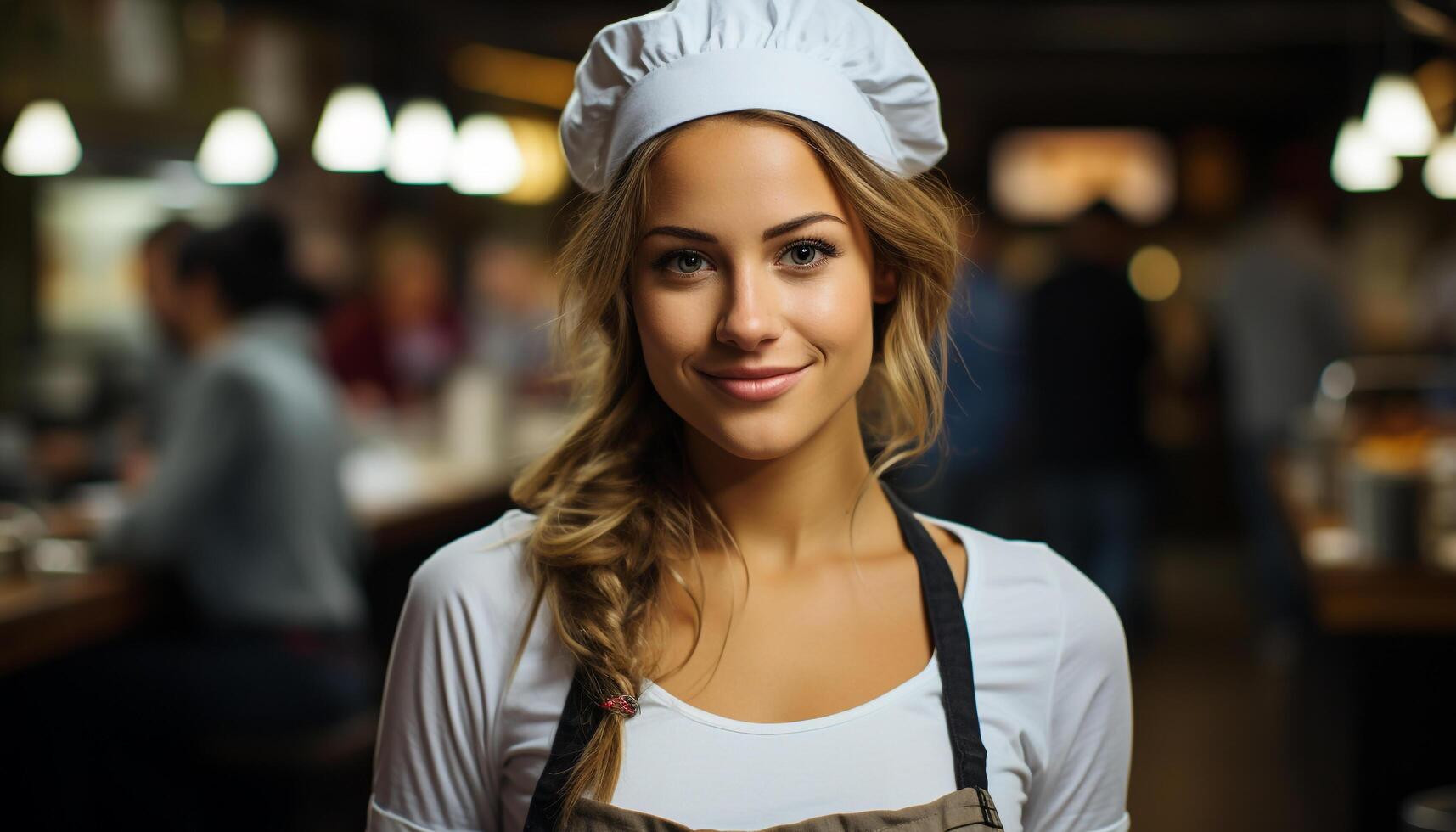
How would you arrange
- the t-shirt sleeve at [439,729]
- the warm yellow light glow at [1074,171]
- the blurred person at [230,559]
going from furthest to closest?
the warm yellow light glow at [1074,171], the blurred person at [230,559], the t-shirt sleeve at [439,729]

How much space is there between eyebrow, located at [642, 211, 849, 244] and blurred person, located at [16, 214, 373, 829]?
2.22 meters

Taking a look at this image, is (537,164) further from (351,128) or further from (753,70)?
(753,70)

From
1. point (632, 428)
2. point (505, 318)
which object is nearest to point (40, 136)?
point (505, 318)

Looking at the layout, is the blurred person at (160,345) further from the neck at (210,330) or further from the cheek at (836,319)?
the cheek at (836,319)

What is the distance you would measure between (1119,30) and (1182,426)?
2.63 meters

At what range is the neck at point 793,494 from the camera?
1.30 metres

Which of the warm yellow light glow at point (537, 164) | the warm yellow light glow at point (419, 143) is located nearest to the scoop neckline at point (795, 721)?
the warm yellow light glow at point (419, 143)

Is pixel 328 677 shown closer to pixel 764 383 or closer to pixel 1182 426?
pixel 764 383

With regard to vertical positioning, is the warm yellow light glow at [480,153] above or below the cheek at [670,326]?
above

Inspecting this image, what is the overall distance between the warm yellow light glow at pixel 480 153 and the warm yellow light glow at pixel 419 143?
282 mm

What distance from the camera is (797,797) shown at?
1144 millimetres

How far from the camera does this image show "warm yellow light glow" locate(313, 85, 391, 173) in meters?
4.51

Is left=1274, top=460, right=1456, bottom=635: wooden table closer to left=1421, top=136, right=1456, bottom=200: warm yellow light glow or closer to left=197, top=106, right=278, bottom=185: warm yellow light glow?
left=197, top=106, right=278, bottom=185: warm yellow light glow

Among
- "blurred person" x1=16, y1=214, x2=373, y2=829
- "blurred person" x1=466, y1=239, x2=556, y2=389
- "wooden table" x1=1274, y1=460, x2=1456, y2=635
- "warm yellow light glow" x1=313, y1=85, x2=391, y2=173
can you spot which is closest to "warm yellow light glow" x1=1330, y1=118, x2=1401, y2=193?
"wooden table" x1=1274, y1=460, x2=1456, y2=635
